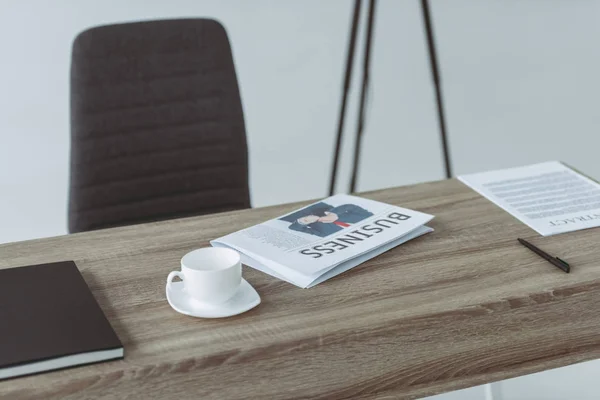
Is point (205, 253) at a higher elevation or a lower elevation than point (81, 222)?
higher

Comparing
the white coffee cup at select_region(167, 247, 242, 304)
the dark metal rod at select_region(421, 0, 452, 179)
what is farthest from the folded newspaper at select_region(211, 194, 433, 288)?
the dark metal rod at select_region(421, 0, 452, 179)

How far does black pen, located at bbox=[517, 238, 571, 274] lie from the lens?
4.43 ft

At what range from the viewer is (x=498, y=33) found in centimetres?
352

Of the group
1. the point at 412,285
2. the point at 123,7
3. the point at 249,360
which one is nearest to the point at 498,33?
the point at 123,7

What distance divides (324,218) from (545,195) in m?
0.43

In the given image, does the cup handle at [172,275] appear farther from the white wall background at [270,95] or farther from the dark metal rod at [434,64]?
the white wall background at [270,95]

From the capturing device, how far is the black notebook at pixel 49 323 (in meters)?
1.10

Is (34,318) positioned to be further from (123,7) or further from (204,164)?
(123,7)

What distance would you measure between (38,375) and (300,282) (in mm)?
407

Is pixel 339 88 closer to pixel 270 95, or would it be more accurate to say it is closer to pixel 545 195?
pixel 270 95

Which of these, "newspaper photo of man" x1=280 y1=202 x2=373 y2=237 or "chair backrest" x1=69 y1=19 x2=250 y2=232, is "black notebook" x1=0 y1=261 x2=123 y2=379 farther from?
"chair backrest" x1=69 y1=19 x2=250 y2=232

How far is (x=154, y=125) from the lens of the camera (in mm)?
2020

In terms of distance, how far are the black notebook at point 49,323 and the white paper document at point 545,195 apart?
76 centimetres

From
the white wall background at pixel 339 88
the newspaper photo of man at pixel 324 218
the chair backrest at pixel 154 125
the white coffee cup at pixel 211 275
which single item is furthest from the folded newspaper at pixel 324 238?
the white wall background at pixel 339 88
